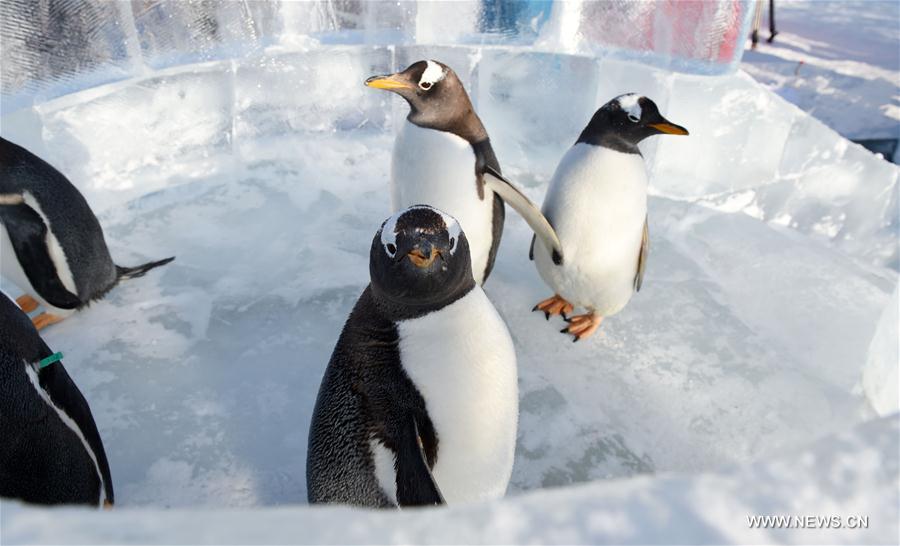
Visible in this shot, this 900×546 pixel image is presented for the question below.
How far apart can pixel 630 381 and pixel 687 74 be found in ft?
5.06

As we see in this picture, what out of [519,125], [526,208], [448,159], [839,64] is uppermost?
[448,159]

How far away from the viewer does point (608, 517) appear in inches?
14.6

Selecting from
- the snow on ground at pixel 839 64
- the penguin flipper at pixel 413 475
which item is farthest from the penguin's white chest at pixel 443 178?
the snow on ground at pixel 839 64

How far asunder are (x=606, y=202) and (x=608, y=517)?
145 cm

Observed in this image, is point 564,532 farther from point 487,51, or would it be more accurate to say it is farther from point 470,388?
point 487,51

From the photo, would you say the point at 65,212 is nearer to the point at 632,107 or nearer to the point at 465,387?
the point at 465,387

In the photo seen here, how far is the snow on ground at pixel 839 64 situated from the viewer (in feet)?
16.3

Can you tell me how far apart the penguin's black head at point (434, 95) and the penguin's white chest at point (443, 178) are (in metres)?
0.04

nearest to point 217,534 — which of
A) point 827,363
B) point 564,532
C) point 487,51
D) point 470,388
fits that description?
point 564,532

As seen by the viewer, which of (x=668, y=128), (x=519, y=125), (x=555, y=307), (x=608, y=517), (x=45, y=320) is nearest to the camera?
(x=608, y=517)

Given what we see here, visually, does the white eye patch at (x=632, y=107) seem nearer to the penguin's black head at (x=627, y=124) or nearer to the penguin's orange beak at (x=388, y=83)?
the penguin's black head at (x=627, y=124)

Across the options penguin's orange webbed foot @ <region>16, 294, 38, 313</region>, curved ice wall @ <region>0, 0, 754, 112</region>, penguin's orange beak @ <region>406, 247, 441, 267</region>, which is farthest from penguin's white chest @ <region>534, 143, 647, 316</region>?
penguin's orange webbed foot @ <region>16, 294, 38, 313</region>

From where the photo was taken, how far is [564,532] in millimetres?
365

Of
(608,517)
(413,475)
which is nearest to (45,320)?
(413,475)
